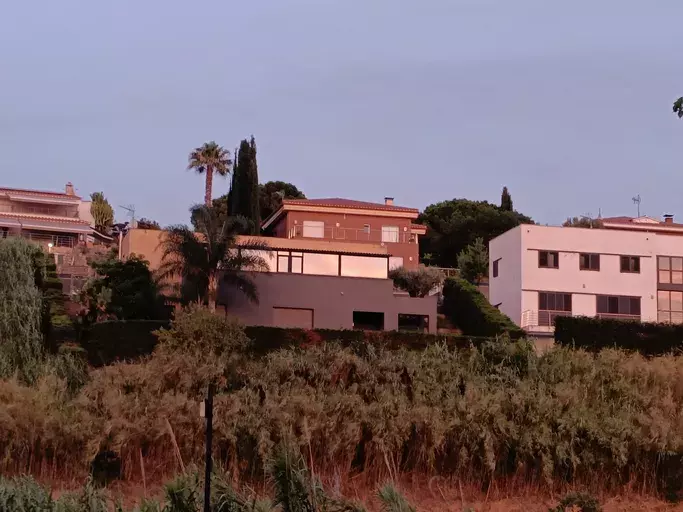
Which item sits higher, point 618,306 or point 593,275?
point 593,275

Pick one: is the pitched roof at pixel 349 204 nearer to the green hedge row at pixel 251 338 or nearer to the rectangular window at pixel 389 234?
the rectangular window at pixel 389 234

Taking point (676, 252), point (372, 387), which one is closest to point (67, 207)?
point (676, 252)

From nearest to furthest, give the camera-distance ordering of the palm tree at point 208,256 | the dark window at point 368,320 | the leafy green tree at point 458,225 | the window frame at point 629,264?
1. the palm tree at point 208,256
2. the dark window at point 368,320
3. the window frame at point 629,264
4. the leafy green tree at point 458,225

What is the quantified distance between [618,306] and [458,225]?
2364 centimetres

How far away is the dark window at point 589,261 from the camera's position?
56.1 metres

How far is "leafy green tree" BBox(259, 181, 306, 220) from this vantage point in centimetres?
8012

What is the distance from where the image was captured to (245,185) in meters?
68.1

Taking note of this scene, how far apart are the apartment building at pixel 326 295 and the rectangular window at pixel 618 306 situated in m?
10.1

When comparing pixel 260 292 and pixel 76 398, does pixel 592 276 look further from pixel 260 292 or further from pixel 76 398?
pixel 76 398

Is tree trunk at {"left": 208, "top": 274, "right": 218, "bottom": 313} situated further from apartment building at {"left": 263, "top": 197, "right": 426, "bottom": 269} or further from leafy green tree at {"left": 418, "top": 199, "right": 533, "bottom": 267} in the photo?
leafy green tree at {"left": 418, "top": 199, "right": 533, "bottom": 267}

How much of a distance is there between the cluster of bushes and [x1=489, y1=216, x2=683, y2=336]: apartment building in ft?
63.1

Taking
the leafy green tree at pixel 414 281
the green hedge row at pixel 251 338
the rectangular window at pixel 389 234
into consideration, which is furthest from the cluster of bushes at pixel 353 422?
the rectangular window at pixel 389 234

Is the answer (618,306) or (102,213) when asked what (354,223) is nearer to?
(618,306)

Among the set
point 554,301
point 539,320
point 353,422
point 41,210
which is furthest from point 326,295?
point 41,210
